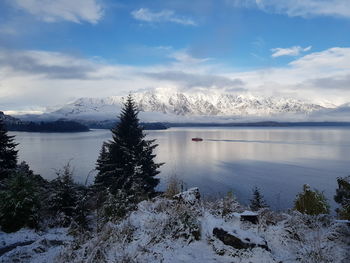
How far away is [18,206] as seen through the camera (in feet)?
26.5

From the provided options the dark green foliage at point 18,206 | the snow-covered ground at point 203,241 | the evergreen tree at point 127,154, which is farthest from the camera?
the evergreen tree at point 127,154

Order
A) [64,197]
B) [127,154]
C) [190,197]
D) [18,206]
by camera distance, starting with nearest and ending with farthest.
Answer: [190,197] → [18,206] → [64,197] → [127,154]

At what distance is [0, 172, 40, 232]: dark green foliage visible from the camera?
7.92 metres

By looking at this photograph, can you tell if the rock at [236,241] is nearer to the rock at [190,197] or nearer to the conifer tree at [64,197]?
the rock at [190,197]

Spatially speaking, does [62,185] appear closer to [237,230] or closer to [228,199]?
[228,199]

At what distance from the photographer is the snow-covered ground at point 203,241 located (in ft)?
13.8

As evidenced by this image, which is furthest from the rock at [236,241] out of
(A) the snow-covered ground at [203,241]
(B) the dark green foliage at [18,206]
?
(B) the dark green foliage at [18,206]

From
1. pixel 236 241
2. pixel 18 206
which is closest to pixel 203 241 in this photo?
pixel 236 241

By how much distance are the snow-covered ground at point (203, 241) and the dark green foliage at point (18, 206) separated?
9.07 feet

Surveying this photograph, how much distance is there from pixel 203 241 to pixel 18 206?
623 cm

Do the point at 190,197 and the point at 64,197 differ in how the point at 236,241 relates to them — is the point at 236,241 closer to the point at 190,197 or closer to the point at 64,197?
the point at 190,197

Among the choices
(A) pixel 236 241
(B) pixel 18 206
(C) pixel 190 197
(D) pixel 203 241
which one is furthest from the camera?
(B) pixel 18 206

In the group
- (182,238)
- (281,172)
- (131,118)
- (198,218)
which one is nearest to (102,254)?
(182,238)

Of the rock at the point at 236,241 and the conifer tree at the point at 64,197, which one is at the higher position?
the rock at the point at 236,241
